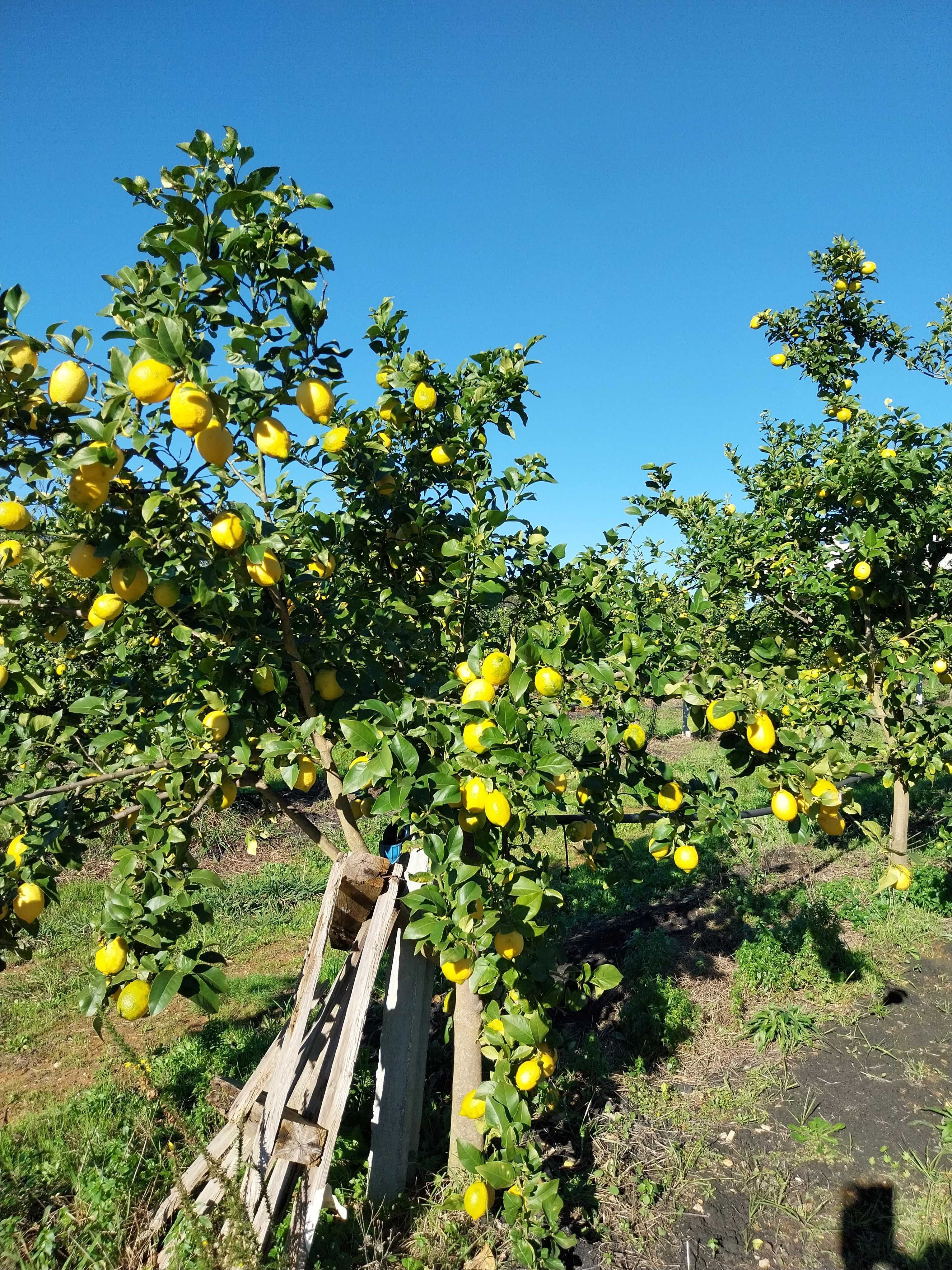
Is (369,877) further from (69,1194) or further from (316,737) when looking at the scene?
(69,1194)

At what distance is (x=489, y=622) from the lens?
2.91 meters

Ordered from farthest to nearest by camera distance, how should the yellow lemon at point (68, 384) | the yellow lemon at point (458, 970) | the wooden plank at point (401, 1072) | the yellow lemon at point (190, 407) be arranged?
the wooden plank at point (401, 1072)
the yellow lemon at point (458, 970)
the yellow lemon at point (68, 384)
the yellow lemon at point (190, 407)

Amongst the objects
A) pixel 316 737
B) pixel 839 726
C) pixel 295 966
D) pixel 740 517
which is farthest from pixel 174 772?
pixel 740 517

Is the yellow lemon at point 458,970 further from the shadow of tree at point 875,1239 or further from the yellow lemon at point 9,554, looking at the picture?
the shadow of tree at point 875,1239

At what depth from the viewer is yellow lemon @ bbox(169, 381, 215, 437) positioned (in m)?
1.22

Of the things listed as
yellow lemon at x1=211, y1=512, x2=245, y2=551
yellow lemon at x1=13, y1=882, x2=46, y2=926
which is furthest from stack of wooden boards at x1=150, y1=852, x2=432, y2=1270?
yellow lemon at x1=211, y1=512, x2=245, y2=551

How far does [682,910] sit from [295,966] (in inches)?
98.9

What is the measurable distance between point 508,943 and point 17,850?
123cm

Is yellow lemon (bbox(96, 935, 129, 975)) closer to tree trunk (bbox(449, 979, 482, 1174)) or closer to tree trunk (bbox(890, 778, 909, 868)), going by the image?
tree trunk (bbox(449, 979, 482, 1174))

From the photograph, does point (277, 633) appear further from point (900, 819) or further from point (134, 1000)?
point (900, 819)

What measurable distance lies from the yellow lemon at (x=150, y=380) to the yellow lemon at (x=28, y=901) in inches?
49.7

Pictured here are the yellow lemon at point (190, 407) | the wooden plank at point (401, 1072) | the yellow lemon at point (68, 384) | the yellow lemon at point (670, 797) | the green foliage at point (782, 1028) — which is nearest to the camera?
the yellow lemon at point (190, 407)

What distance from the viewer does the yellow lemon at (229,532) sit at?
1407 millimetres

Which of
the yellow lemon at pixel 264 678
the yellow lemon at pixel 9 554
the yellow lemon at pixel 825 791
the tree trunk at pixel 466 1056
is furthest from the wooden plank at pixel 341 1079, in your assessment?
the yellow lemon at pixel 9 554
